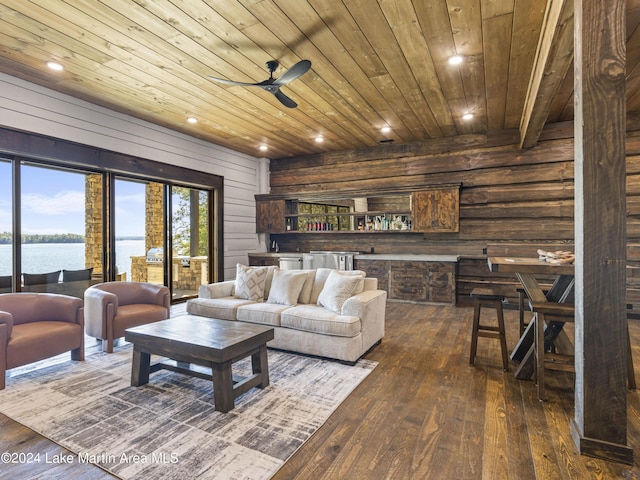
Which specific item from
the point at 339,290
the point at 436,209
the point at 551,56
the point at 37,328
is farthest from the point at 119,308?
the point at 436,209

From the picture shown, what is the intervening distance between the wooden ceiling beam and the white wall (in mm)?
5337

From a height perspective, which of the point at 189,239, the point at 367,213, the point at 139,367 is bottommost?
the point at 139,367

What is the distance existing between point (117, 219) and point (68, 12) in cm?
311

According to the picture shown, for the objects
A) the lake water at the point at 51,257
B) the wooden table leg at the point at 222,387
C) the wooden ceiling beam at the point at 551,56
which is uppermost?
the wooden ceiling beam at the point at 551,56

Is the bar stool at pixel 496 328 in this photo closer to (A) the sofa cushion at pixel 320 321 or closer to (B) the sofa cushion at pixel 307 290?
(A) the sofa cushion at pixel 320 321

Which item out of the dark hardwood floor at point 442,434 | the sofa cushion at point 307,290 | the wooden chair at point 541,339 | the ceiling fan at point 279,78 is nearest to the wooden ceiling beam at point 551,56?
the ceiling fan at point 279,78

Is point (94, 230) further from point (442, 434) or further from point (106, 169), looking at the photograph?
point (442, 434)

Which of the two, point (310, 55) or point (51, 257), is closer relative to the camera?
point (310, 55)

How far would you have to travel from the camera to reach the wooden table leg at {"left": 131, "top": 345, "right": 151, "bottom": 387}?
285cm

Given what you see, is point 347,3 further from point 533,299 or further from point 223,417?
point 223,417

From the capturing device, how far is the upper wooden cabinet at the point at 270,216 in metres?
7.77

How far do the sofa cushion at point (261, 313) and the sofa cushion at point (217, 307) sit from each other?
0.11 m

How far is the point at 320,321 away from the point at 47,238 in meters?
3.88

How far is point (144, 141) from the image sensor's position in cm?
557
